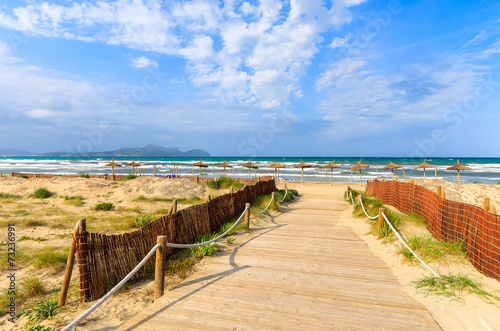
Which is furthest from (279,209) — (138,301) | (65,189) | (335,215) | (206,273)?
(65,189)

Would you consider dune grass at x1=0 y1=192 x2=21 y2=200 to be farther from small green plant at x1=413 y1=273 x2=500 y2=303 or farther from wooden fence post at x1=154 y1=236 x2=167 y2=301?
small green plant at x1=413 y1=273 x2=500 y2=303

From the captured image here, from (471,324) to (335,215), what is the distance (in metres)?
7.96

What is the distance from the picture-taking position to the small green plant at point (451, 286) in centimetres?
369

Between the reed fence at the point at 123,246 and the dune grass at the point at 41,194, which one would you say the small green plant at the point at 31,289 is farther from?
the dune grass at the point at 41,194

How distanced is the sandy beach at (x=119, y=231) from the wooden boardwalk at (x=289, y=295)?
31 cm

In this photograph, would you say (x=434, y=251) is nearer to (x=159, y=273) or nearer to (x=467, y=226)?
(x=467, y=226)

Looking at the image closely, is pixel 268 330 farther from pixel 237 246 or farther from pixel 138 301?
pixel 237 246

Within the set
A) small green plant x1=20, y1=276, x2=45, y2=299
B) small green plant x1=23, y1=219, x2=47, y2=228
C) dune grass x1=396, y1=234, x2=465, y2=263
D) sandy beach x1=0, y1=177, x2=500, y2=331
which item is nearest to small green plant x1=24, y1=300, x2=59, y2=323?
sandy beach x1=0, y1=177, x2=500, y2=331

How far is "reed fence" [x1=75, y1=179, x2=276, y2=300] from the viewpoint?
13.3ft

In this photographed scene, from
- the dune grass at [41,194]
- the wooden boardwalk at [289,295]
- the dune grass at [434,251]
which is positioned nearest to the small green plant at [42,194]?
the dune grass at [41,194]

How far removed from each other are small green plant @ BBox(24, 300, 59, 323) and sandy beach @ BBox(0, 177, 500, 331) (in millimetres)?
109

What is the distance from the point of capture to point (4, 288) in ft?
15.6

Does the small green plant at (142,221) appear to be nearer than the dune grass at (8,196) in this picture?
Yes

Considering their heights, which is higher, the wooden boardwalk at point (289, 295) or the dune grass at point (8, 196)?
the wooden boardwalk at point (289, 295)
